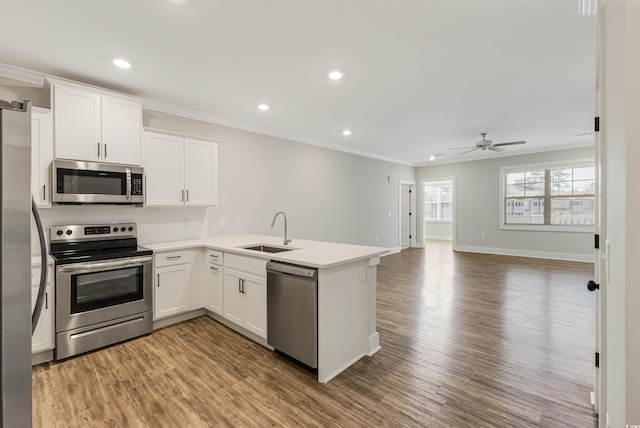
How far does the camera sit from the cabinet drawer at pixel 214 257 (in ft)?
10.5

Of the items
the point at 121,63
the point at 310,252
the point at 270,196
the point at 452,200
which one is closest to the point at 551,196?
the point at 452,200

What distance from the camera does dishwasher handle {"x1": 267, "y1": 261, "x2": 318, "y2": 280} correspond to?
219 cm

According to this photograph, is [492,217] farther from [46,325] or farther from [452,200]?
[46,325]

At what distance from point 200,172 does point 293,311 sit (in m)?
2.33

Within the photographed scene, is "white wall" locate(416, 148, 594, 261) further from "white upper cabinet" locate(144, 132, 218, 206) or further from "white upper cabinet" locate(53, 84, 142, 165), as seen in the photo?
"white upper cabinet" locate(53, 84, 142, 165)

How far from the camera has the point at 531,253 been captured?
724 centimetres

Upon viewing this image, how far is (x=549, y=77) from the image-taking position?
10.0 feet

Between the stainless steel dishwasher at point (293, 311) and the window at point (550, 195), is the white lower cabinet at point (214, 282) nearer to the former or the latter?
the stainless steel dishwasher at point (293, 311)

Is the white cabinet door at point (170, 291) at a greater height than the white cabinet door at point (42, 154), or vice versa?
the white cabinet door at point (42, 154)

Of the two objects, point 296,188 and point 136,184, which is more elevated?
point 296,188

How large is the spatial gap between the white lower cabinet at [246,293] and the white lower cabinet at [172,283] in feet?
1.77

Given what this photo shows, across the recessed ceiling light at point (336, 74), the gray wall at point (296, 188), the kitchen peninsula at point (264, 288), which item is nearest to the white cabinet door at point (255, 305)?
the kitchen peninsula at point (264, 288)

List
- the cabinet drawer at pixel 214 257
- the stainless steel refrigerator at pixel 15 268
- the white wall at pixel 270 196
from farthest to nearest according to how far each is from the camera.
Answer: the white wall at pixel 270 196
the cabinet drawer at pixel 214 257
the stainless steel refrigerator at pixel 15 268

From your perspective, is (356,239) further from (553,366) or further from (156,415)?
(156,415)
